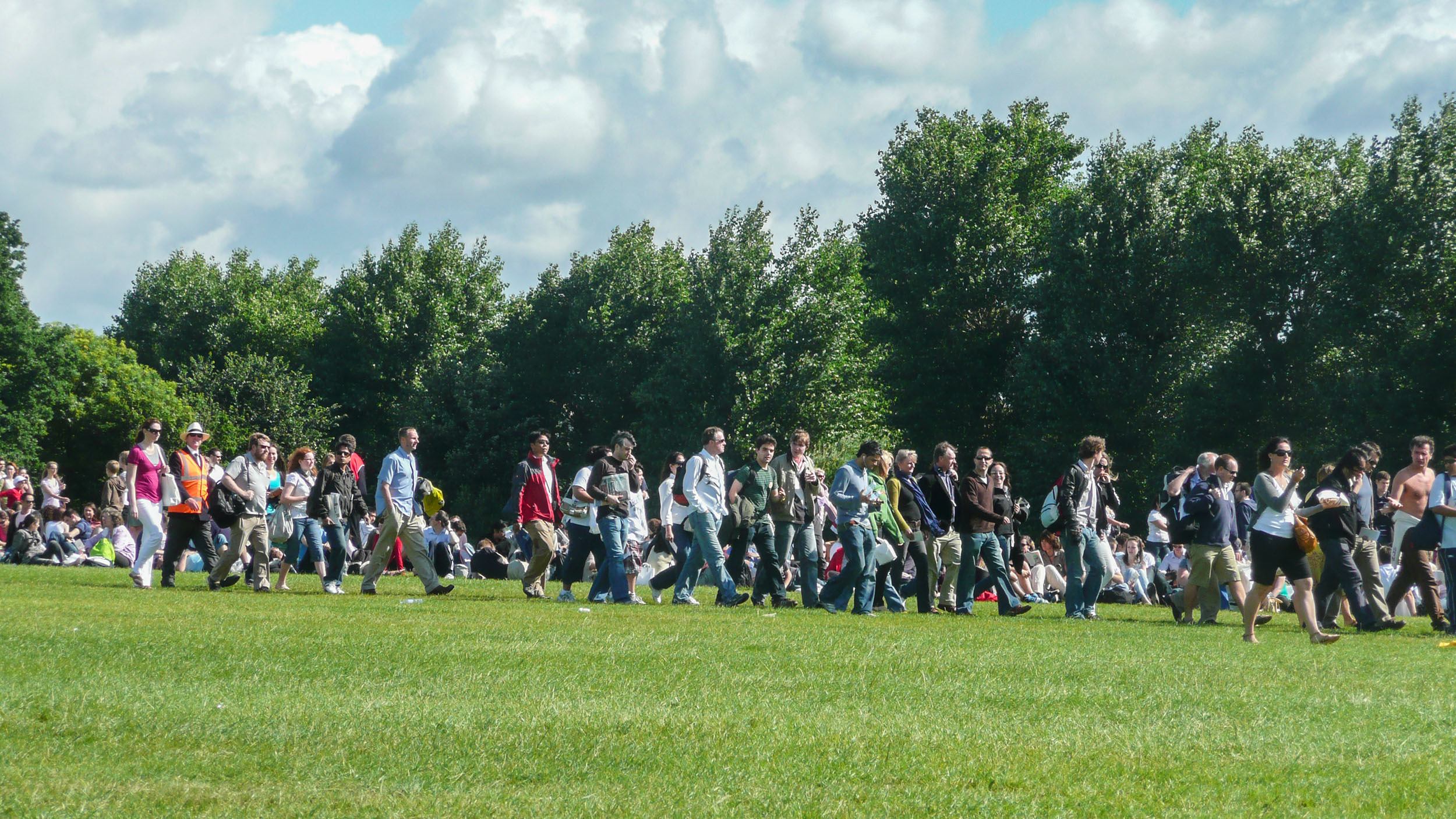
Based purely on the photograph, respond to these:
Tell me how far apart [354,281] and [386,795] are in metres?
60.9

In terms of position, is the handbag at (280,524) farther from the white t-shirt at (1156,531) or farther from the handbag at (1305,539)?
the white t-shirt at (1156,531)

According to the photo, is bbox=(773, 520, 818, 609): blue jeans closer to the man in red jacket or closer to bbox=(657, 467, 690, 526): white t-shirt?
bbox=(657, 467, 690, 526): white t-shirt

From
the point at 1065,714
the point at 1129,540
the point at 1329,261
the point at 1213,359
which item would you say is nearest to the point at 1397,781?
the point at 1065,714

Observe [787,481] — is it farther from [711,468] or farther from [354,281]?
[354,281]

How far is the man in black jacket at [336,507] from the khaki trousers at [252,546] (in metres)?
0.59

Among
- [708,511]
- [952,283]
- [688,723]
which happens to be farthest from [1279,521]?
[952,283]

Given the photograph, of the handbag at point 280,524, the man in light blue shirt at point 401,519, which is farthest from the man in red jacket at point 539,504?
the handbag at point 280,524

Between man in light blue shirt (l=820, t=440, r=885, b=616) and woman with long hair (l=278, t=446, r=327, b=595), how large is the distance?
5739mm

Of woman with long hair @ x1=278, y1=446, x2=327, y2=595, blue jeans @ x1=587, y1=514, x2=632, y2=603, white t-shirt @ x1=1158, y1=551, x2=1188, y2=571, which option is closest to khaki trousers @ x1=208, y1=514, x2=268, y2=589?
woman with long hair @ x1=278, y1=446, x2=327, y2=595

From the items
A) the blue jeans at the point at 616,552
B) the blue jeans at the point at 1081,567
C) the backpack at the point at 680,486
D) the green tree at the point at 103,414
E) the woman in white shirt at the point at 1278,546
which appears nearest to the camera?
the woman in white shirt at the point at 1278,546

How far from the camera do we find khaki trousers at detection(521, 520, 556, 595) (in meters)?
16.6

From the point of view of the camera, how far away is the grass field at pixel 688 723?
5094mm

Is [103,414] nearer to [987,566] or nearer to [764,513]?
[764,513]

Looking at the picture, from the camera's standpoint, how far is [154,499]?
16.9 meters
